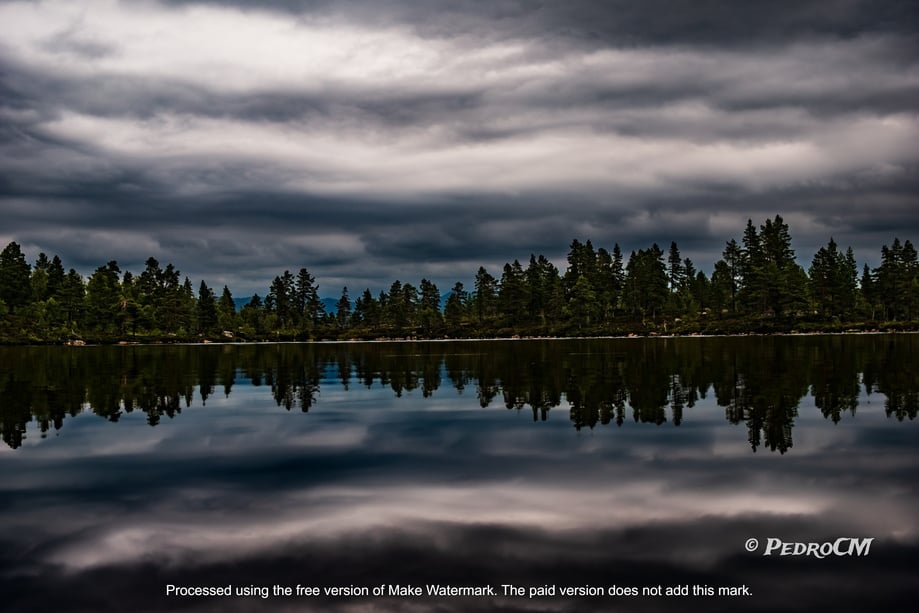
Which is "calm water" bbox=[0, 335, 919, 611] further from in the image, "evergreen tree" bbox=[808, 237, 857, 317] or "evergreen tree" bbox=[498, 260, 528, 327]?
"evergreen tree" bbox=[498, 260, 528, 327]

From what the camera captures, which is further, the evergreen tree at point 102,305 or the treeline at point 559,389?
the evergreen tree at point 102,305

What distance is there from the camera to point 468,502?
13.7m

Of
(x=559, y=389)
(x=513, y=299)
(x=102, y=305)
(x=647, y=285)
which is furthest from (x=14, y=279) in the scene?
(x=559, y=389)

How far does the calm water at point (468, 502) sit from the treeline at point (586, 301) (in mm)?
130929

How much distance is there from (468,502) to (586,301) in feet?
530

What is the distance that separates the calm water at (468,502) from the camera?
31.3ft

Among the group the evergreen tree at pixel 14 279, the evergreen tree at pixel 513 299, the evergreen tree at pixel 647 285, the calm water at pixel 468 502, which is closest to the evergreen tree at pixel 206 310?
the evergreen tree at pixel 14 279

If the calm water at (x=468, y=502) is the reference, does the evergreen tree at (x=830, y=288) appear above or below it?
above

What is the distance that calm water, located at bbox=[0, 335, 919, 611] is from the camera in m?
9.53

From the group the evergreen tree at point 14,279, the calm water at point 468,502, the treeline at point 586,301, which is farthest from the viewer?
the evergreen tree at point 14,279

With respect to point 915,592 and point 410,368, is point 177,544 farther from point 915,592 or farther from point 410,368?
point 410,368

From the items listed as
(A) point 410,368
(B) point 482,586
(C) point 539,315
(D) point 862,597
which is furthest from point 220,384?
(C) point 539,315

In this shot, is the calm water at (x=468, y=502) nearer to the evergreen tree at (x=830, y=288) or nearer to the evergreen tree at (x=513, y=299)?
the evergreen tree at (x=830, y=288)

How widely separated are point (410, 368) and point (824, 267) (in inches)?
5408
